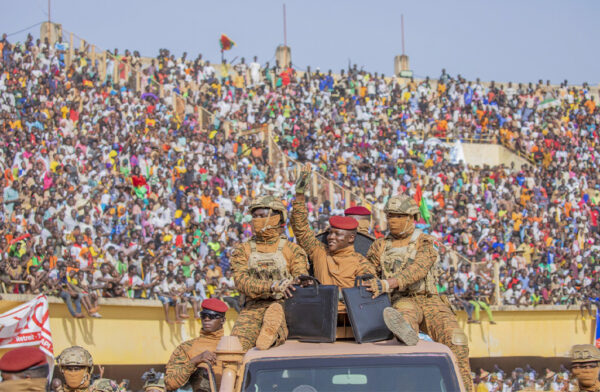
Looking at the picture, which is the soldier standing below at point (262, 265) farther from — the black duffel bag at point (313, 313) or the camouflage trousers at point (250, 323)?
the black duffel bag at point (313, 313)

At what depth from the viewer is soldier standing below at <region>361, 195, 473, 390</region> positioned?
8.04 m

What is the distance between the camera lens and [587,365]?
780cm

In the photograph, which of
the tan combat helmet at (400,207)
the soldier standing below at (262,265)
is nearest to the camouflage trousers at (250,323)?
the soldier standing below at (262,265)

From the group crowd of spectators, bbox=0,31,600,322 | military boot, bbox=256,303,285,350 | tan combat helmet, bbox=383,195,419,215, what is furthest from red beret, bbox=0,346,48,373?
crowd of spectators, bbox=0,31,600,322

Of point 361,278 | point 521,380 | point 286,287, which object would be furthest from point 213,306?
point 521,380

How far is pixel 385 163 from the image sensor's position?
94.1 ft

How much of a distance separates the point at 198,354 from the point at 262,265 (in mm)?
912

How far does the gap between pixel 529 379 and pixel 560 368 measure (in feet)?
7.13

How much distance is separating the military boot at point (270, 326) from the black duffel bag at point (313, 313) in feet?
0.34

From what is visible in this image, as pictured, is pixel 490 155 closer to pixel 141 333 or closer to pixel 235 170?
pixel 235 170

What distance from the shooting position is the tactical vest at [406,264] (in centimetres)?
A: 838

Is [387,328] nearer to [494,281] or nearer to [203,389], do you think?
[203,389]

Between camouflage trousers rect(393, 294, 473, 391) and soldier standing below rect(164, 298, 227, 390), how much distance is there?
1566 mm

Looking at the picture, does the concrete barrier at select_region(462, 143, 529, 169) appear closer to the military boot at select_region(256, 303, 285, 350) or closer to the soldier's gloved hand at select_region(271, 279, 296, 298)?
the soldier's gloved hand at select_region(271, 279, 296, 298)
